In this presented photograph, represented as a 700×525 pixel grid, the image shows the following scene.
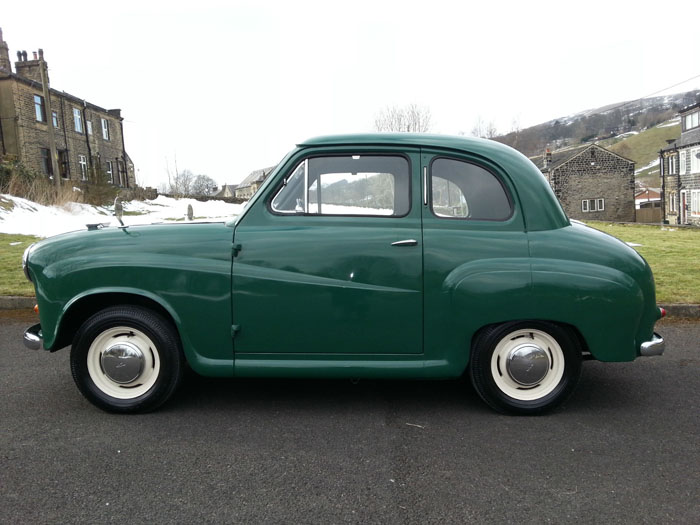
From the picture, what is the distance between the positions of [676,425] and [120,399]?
3.59m

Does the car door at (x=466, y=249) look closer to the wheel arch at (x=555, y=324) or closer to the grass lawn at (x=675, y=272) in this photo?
the wheel arch at (x=555, y=324)

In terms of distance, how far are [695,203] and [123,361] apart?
182 ft

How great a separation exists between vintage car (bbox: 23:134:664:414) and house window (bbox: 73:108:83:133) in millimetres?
40031

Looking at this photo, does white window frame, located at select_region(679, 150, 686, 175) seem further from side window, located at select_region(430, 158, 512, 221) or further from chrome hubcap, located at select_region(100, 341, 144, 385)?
chrome hubcap, located at select_region(100, 341, 144, 385)

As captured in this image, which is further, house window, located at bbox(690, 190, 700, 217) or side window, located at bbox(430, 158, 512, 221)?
house window, located at bbox(690, 190, 700, 217)

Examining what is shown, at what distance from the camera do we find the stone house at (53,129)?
31844 millimetres

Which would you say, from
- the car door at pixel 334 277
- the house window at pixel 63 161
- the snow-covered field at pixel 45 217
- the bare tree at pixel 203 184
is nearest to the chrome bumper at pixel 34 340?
the car door at pixel 334 277

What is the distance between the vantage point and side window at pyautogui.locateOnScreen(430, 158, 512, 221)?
3703 millimetres

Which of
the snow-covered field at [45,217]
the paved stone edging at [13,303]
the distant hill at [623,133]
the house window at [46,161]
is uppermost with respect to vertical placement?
the distant hill at [623,133]

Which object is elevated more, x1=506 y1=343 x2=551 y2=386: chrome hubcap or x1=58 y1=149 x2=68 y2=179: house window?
x1=58 y1=149 x2=68 y2=179: house window

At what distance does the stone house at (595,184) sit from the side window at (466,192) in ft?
193

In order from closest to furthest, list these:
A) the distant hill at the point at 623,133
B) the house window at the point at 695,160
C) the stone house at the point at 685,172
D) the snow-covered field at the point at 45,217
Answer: the snow-covered field at the point at 45,217
the house window at the point at 695,160
the stone house at the point at 685,172
the distant hill at the point at 623,133

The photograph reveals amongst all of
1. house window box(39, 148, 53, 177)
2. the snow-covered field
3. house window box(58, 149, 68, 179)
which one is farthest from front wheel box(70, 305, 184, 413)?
house window box(58, 149, 68, 179)

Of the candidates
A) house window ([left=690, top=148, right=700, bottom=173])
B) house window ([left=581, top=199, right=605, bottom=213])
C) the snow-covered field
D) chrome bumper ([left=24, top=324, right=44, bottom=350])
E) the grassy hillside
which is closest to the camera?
chrome bumper ([left=24, top=324, right=44, bottom=350])
